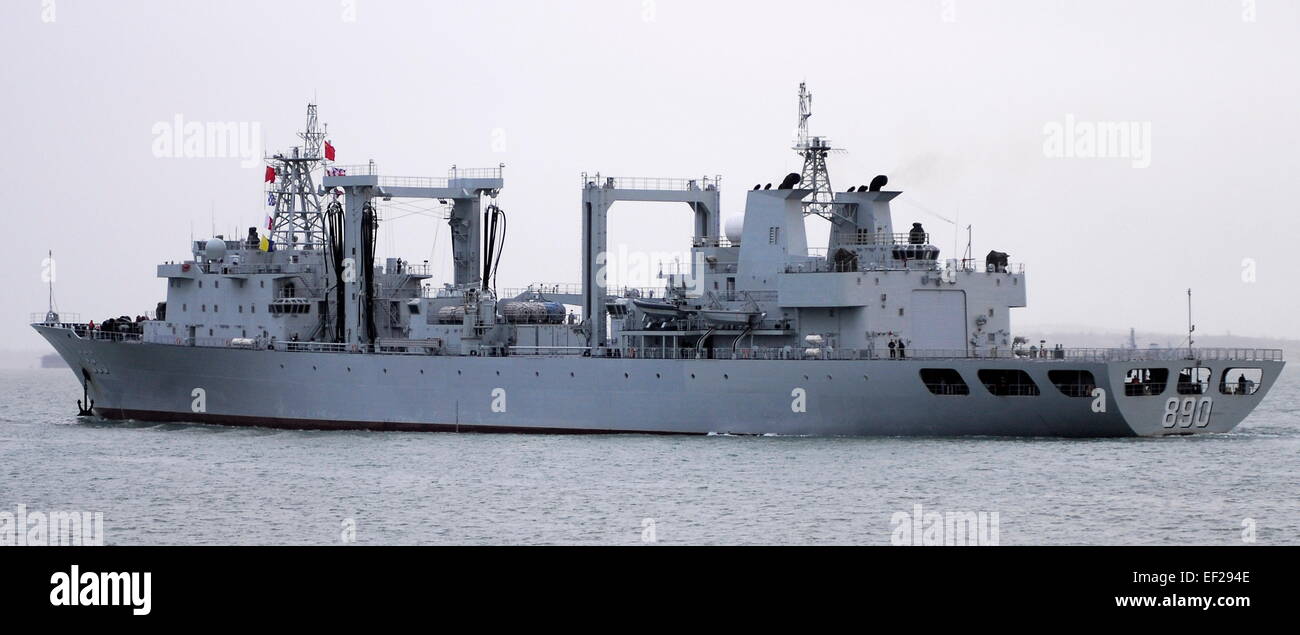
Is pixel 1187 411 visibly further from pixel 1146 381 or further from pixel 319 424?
pixel 319 424

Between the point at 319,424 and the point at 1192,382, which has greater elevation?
the point at 1192,382

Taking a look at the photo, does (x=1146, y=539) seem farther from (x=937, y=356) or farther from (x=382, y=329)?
(x=382, y=329)

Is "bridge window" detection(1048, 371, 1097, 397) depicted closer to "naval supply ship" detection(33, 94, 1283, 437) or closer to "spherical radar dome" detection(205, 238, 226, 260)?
"naval supply ship" detection(33, 94, 1283, 437)

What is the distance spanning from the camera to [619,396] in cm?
4172

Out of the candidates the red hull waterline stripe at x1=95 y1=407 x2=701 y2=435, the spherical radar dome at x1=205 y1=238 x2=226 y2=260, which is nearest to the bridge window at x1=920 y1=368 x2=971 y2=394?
the red hull waterline stripe at x1=95 y1=407 x2=701 y2=435

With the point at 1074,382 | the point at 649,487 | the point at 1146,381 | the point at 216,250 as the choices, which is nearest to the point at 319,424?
the point at 216,250

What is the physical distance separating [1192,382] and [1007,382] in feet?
15.9

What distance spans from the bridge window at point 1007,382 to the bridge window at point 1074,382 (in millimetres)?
607

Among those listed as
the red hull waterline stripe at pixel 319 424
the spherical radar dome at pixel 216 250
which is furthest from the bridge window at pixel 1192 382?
the spherical radar dome at pixel 216 250

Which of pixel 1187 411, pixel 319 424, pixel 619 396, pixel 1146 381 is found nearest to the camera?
pixel 1146 381

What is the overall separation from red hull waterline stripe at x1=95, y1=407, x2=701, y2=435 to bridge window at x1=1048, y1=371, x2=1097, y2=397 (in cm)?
921

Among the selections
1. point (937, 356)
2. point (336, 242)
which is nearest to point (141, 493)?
point (336, 242)

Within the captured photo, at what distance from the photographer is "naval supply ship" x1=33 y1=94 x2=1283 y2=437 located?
38.6 metres

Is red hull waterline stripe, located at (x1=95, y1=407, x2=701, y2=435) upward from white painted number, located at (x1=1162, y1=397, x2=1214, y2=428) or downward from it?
downward
